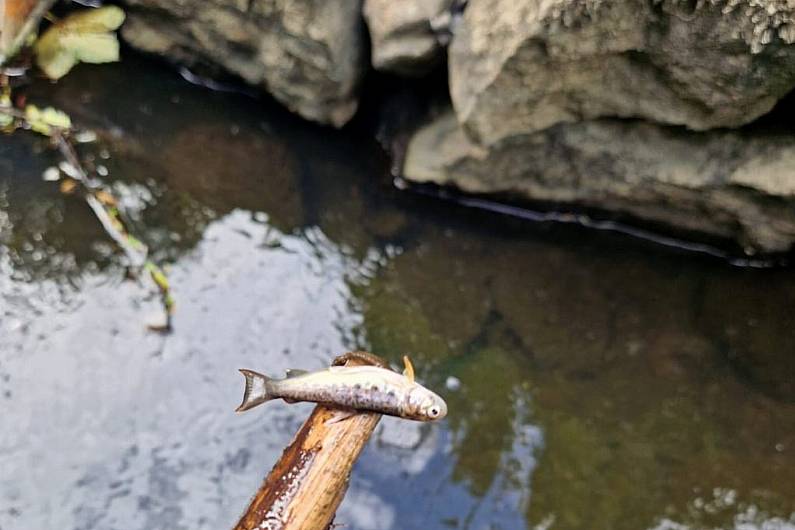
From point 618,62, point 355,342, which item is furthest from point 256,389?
point 618,62

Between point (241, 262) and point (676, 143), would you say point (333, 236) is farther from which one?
point (676, 143)

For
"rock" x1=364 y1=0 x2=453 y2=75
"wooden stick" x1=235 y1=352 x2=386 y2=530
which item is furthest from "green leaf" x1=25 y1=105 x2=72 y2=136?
"wooden stick" x1=235 y1=352 x2=386 y2=530

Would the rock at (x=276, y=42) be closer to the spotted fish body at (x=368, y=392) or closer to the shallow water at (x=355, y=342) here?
the shallow water at (x=355, y=342)

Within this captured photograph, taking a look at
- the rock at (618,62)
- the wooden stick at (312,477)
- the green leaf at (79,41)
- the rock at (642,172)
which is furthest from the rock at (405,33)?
the wooden stick at (312,477)

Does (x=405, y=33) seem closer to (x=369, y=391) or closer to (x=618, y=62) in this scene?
(x=618, y=62)

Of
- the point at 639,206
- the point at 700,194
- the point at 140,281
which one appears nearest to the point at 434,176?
the point at 639,206

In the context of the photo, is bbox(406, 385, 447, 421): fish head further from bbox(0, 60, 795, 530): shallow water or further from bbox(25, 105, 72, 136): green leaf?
bbox(25, 105, 72, 136): green leaf
